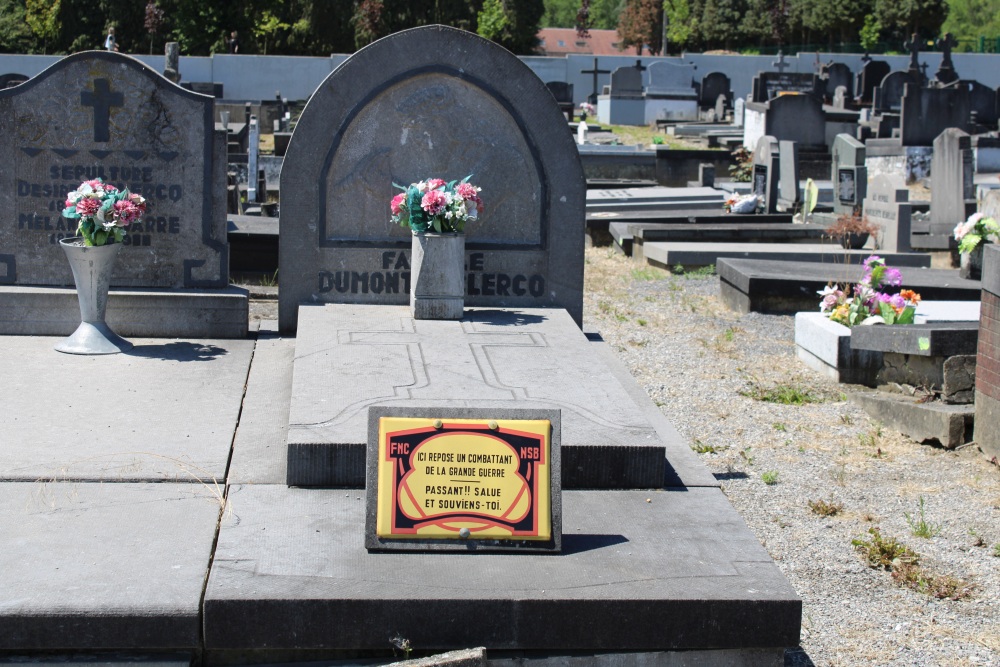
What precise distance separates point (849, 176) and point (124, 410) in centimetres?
1271

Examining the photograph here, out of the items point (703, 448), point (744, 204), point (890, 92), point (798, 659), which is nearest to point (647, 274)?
point (744, 204)

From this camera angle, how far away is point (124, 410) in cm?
511

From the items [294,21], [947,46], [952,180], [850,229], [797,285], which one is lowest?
[797,285]

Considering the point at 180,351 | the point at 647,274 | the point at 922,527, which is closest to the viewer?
the point at 922,527

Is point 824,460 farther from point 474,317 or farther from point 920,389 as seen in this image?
point 474,317

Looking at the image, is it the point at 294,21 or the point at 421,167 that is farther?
the point at 294,21

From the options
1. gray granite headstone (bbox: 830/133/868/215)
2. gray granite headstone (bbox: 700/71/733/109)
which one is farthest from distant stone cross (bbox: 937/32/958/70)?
gray granite headstone (bbox: 830/133/868/215)

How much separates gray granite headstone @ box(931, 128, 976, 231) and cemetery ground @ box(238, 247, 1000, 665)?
217 inches

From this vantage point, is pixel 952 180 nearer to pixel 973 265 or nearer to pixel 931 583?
pixel 973 265

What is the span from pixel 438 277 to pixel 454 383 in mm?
1419

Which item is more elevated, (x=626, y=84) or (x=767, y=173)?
(x=626, y=84)

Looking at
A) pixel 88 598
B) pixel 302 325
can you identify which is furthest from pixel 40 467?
pixel 302 325

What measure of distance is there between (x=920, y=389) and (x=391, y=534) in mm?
5027

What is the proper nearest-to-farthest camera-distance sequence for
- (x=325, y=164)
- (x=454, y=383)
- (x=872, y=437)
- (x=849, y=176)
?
(x=454, y=383) → (x=325, y=164) → (x=872, y=437) → (x=849, y=176)
